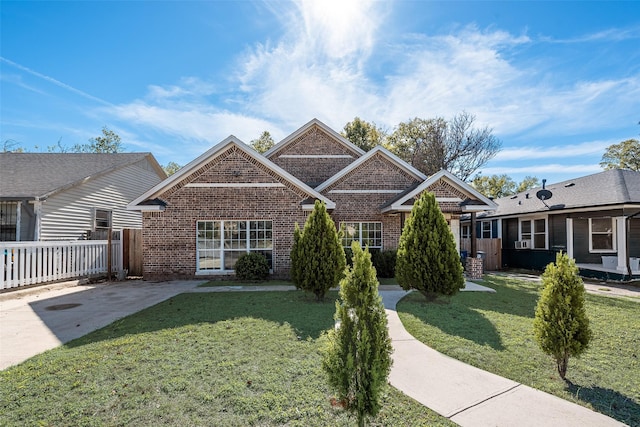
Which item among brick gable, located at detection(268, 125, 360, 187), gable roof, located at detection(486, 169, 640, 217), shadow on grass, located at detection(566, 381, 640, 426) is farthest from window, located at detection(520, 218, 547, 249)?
shadow on grass, located at detection(566, 381, 640, 426)

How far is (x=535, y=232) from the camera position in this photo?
17.0m

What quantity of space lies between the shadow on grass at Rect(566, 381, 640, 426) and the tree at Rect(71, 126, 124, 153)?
46.5 metres

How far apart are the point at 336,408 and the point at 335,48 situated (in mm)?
10130

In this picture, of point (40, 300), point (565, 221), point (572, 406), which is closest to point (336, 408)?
point (572, 406)

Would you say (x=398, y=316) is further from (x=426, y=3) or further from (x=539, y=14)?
(x=539, y=14)

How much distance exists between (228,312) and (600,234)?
17.5m

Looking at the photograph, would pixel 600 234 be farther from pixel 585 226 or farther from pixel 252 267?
pixel 252 267

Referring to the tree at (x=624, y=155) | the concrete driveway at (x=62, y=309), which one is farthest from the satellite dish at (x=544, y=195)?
the tree at (x=624, y=155)

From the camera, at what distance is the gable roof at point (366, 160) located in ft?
45.6

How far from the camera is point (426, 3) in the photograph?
8680 mm

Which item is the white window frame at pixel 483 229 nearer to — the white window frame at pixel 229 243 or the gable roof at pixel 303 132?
the gable roof at pixel 303 132

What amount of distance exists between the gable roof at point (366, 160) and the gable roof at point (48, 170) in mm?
11355

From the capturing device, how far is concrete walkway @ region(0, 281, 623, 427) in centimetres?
299

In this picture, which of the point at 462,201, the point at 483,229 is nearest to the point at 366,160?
the point at 462,201
